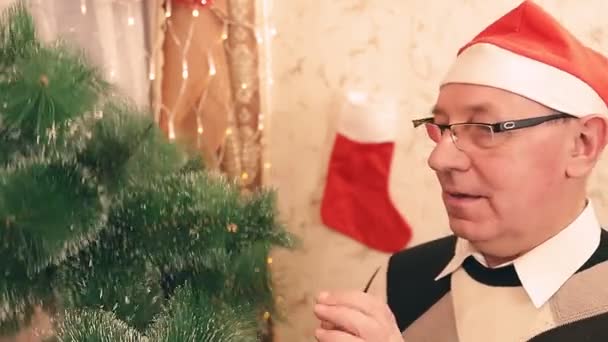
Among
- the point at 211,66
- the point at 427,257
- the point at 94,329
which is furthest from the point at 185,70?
the point at 94,329

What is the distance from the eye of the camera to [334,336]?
0.85 metres

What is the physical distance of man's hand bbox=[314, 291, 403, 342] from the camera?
839 mm

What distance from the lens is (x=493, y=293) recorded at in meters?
0.97

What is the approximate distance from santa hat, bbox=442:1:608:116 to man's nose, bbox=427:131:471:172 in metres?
0.09

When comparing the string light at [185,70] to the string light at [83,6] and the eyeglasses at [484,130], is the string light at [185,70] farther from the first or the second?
the eyeglasses at [484,130]

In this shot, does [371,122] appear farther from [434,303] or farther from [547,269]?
[547,269]

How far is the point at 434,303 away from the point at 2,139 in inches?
25.9

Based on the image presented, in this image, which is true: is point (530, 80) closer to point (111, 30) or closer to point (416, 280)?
point (416, 280)

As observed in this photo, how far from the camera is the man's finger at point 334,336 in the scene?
84 centimetres

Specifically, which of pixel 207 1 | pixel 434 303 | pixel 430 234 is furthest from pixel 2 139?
pixel 430 234

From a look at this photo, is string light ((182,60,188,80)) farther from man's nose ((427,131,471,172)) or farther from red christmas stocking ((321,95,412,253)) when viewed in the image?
man's nose ((427,131,471,172))

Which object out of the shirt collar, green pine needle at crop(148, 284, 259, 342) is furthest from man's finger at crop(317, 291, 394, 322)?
the shirt collar

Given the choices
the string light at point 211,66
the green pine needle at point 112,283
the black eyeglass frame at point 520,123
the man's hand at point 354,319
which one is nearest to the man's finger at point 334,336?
the man's hand at point 354,319

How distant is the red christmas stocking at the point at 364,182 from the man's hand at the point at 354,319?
31.6 inches
